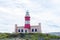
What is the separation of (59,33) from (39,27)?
50.4ft

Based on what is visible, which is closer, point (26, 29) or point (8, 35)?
point (8, 35)

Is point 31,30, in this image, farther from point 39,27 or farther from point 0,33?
point 0,33

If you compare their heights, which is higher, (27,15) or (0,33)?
(27,15)

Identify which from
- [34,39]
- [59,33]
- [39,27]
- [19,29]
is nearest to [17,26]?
[19,29]

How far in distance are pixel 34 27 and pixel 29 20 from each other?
190cm

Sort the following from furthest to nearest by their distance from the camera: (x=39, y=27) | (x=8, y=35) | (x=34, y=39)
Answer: (x=39, y=27) < (x=8, y=35) < (x=34, y=39)

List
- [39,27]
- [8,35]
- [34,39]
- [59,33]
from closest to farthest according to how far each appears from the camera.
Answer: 1. [34,39]
2. [8,35]
3. [59,33]
4. [39,27]

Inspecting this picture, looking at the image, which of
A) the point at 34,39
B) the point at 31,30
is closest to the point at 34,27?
the point at 31,30

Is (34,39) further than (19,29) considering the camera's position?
No

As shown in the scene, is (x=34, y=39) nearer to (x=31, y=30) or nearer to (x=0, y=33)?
(x=0, y=33)

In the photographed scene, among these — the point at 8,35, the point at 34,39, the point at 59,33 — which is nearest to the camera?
the point at 34,39

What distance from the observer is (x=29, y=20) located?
5784 centimetres

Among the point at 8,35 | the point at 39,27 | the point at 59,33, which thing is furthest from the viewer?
the point at 39,27

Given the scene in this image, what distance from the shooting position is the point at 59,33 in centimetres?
4034
